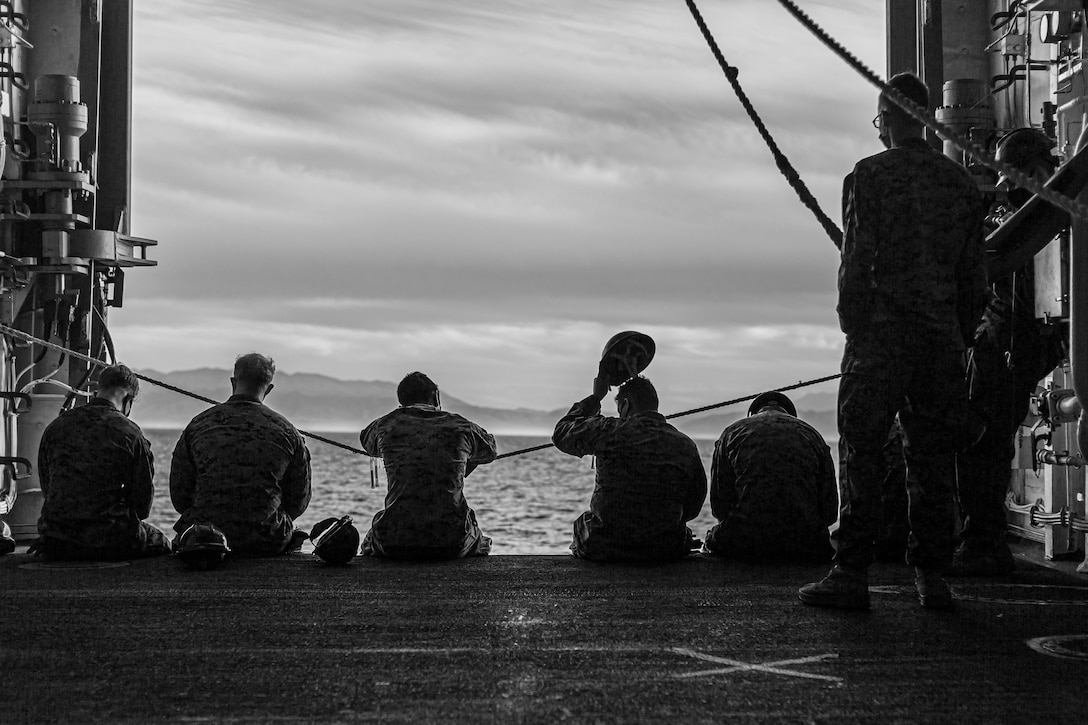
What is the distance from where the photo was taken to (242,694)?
3619 millimetres

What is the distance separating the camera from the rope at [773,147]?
5316mm

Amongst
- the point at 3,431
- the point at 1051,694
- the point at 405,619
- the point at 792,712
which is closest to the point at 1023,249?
the point at 1051,694

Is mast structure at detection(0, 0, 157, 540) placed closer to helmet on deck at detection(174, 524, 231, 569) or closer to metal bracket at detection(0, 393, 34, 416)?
metal bracket at detection(0, 393, 34, 416)

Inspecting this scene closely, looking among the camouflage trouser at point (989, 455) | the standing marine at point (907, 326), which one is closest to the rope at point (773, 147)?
the standing marine at point (907, 326)

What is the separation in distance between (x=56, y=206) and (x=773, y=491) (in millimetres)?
5991

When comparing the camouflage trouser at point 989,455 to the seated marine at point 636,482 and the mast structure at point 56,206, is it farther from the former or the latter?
the mast structure at point 56,206

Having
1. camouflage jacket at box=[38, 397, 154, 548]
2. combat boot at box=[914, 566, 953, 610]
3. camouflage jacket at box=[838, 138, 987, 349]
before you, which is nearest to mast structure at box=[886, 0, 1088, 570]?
camouflage jacket at box=[838, 138, 987, 349]

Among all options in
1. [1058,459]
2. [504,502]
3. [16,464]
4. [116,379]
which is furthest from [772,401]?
[504,502]

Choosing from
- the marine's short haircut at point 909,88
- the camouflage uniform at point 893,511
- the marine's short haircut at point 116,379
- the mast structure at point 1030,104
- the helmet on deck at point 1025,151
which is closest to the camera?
the marine's short haircut at point 909,88

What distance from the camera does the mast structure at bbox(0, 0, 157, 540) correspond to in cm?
906

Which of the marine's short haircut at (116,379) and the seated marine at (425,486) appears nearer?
the seated marine at (425,486)

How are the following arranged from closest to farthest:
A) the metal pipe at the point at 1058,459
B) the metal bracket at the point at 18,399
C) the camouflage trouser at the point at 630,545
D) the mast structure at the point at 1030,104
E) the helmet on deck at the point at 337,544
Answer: the helmet on deck at the point at 337,544 < the camouflage trouser at the point at 630,545 < the mast structure at the point at 1030,104 < the metal pipe at the point at 1058,459 < the metal bracket at the point at 18,399

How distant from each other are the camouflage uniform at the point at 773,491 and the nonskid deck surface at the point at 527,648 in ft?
1.32

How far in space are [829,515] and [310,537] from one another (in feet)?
9.47
